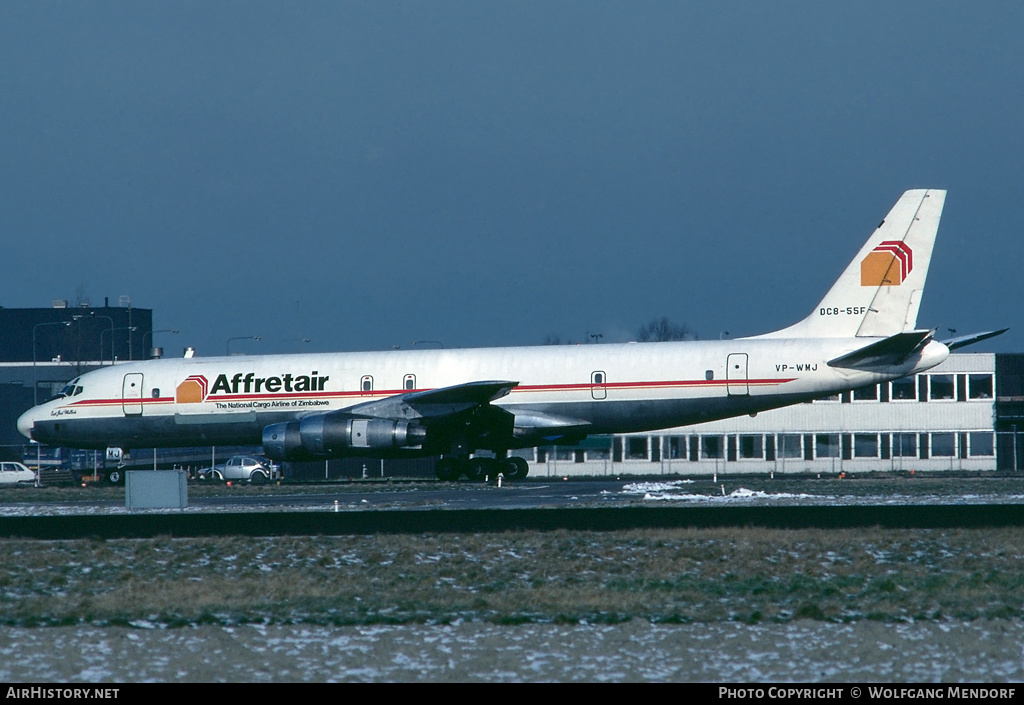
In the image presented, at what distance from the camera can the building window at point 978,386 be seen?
55781 millimetres

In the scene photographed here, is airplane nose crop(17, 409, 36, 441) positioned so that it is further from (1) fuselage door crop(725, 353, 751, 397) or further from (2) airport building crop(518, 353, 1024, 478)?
(2) airport building crop(518, 353, 1024, 478)

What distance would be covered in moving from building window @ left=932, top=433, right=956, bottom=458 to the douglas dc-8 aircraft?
2528 cm

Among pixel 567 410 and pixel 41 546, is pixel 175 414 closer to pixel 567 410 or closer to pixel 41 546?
pixel 567 410

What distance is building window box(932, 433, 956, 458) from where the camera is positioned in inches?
2174

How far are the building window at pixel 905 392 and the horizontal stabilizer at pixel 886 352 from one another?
27361 millimetres

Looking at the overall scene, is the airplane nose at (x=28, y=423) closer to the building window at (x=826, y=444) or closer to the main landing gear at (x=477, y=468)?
the main landing gear at (x=477, y=468)

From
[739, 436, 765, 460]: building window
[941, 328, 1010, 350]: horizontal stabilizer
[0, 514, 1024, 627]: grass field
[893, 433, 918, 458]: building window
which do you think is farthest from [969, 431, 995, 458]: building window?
[0, 514, 1024, 627]: grass field

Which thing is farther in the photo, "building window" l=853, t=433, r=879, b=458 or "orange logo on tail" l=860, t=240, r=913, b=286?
"building window" l=853, t=433, r=879, b=458

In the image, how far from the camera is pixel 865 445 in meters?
56.1

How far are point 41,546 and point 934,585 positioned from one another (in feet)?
41.5

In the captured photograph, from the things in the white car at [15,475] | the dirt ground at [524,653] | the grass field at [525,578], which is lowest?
the white car at [15,475]

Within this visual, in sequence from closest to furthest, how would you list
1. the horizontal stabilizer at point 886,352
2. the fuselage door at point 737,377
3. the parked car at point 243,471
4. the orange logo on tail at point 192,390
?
the horizontal stabilizer at point 886,352 → the fuselage door at point 737,377 → the orange logo on tail at point 192,390 → the parked car at point 243,471

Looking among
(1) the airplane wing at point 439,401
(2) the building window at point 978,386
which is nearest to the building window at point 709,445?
(2) the building window at point 978,386
